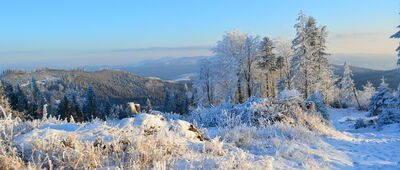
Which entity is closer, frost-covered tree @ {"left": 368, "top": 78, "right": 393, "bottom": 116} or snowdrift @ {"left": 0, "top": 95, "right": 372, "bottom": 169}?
snowdrift @ {"left": 0, "top": 95, "right": 372, "bottom": 169}

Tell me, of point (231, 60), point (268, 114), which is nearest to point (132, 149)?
point (268, 114)

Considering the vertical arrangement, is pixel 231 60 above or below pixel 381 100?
above

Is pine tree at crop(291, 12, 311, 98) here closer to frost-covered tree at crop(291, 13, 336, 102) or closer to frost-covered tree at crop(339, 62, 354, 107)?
frost-covered tree at crop(291, 13, 336, 102)

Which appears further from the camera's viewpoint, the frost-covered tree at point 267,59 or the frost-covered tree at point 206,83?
the frost-covered tree at point 206,83

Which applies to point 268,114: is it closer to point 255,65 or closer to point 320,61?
point 255,65

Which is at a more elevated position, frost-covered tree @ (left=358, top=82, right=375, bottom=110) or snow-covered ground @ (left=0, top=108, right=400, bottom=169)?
snow-covered ground @ (left=0, top=108, right=400, bottom=169)

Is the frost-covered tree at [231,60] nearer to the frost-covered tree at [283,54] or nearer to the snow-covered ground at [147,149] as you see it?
the frost-covered tree at [283,54]

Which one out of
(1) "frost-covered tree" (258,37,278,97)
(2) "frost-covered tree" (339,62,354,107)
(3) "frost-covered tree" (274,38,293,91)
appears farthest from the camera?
(2) "frost-covered tree" (339,62,354,107)

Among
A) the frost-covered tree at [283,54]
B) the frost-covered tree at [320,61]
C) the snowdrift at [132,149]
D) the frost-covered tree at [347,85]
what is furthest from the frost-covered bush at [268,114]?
the frost-covered tree at [347,85]

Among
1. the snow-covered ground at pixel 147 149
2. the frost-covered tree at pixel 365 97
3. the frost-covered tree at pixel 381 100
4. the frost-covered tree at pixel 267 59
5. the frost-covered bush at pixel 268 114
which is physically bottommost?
the frost-covered tree at pixel 365 97

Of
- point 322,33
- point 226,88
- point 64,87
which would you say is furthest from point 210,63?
point 64,87

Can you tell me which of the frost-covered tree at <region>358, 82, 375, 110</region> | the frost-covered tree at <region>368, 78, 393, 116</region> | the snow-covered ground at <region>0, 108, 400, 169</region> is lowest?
the frost-covered tree at <region>358, 82, 375, 110</region>

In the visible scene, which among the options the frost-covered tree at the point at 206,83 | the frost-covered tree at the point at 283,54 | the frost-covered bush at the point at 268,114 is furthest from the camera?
the frost-covered tree at the point at 283,54

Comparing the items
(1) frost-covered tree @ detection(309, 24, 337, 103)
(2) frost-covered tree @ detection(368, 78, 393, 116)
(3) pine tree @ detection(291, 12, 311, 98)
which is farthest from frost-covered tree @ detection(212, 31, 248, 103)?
(2) frost-covered tree @ detection(368, 78, 393, 116)
